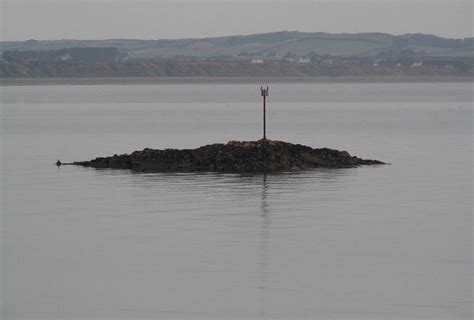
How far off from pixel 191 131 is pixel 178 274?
39.8 meters

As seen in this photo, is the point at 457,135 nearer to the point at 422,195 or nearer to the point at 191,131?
the point at 191,131

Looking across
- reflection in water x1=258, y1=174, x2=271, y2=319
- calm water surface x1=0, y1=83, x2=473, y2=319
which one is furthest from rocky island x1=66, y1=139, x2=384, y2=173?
reflection in water x1=258, y1=174, x2=271, y2=319

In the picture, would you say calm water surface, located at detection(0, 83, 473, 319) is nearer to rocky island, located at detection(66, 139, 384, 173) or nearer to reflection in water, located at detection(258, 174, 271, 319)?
reflection in water, located at detection(258, 174, 271, 319)

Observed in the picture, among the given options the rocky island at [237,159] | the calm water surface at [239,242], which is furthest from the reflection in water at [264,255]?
the rocky island at [237,159]

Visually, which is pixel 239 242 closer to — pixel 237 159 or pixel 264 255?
pixel 264 255

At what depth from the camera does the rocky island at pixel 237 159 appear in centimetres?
3597

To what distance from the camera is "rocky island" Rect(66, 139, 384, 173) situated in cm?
3597

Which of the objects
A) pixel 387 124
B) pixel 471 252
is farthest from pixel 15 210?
pixel 387 124

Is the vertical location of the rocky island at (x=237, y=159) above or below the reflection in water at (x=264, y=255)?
above

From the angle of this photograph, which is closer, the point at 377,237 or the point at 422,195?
the point at 377,237

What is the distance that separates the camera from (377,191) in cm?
3106

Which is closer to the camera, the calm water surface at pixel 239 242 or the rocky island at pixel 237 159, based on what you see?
the calm water surface at pixel 239 242

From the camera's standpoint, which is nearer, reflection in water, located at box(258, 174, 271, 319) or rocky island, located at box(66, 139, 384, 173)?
reflection in water, located at box(258, 174, 271, 319)

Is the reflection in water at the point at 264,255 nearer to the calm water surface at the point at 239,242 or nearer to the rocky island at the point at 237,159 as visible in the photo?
the calm water surface at the point at 239,242
